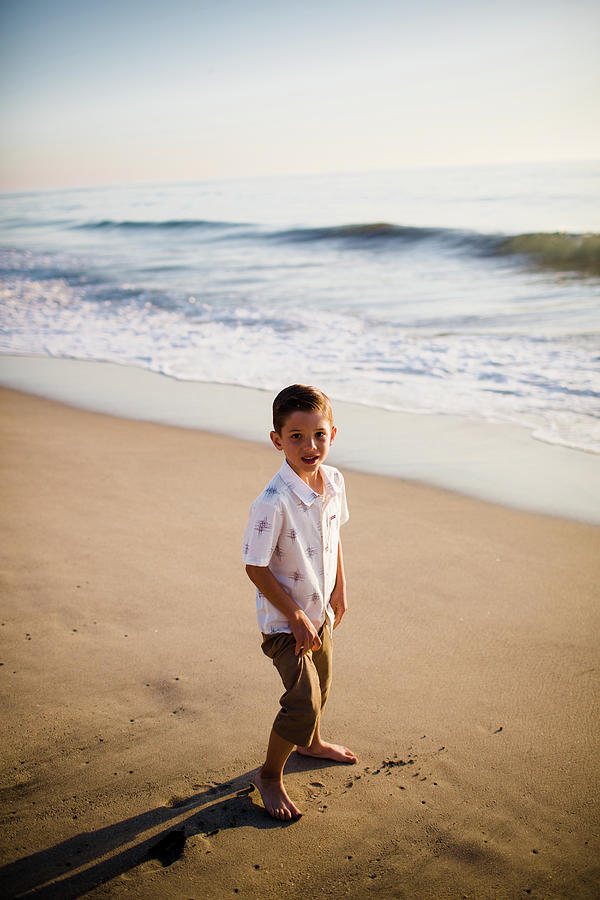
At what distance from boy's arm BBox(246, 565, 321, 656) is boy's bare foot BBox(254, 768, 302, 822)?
51cm

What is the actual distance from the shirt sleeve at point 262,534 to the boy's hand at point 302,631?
20 centimetres

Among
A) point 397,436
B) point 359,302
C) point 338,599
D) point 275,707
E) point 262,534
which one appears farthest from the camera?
point 359,302

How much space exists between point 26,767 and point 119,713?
0.38 m

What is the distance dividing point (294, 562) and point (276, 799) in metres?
0.78

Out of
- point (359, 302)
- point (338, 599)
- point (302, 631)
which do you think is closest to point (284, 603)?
point (302, 631)

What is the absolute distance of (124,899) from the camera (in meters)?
1.92

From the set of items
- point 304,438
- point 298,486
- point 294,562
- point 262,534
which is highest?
point 304,438

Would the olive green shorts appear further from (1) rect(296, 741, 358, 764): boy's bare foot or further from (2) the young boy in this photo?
(1) rect(296, 741, 358, 764): boy's bare foot

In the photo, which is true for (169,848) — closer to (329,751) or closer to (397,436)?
(329,751)

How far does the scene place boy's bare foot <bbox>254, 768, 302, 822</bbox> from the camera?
2.20 metres

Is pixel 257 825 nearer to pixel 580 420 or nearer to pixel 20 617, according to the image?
pixel 20 617

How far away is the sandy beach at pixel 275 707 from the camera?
6.72 ft

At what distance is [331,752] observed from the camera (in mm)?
2480

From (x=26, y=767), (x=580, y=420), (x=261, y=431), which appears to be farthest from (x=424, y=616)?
(x=580, y=420)
